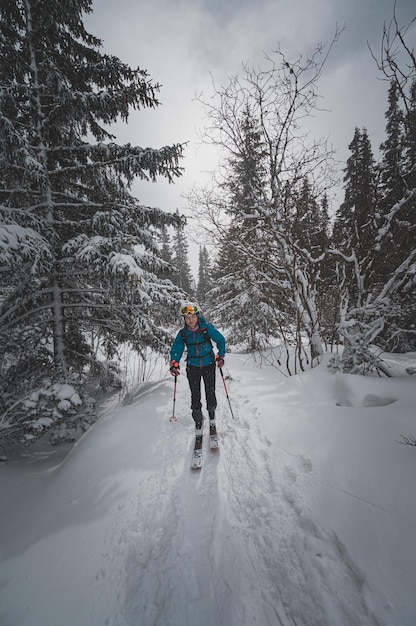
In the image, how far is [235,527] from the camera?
214 cm

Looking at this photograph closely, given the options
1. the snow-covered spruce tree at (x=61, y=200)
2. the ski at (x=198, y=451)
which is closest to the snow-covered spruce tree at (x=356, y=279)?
the ski at (x=198, y=451)

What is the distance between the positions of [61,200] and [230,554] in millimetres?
8039

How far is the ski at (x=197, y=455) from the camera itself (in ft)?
9.86

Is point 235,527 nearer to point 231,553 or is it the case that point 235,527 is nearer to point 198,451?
point 231,553

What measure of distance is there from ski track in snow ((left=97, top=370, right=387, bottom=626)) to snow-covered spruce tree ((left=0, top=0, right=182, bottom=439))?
265 cm

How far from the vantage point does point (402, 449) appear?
2268 mm

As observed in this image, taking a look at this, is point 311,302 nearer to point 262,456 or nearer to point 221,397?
point 221,397

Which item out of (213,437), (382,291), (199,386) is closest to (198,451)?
(213,437)

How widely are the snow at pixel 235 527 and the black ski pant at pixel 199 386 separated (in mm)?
555

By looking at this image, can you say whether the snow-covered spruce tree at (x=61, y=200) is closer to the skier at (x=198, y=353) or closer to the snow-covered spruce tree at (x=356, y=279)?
the skier at (x=198, y=353)

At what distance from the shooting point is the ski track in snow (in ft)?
5.05

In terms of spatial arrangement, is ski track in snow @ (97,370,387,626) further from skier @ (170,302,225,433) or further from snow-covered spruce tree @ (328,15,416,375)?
snow-covered spruce tree @ (328,15,416,375)

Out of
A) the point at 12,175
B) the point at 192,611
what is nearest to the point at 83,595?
the point at 192,611

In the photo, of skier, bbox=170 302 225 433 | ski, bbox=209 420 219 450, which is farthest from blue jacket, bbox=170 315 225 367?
ski, bbox=209 420 219 450
